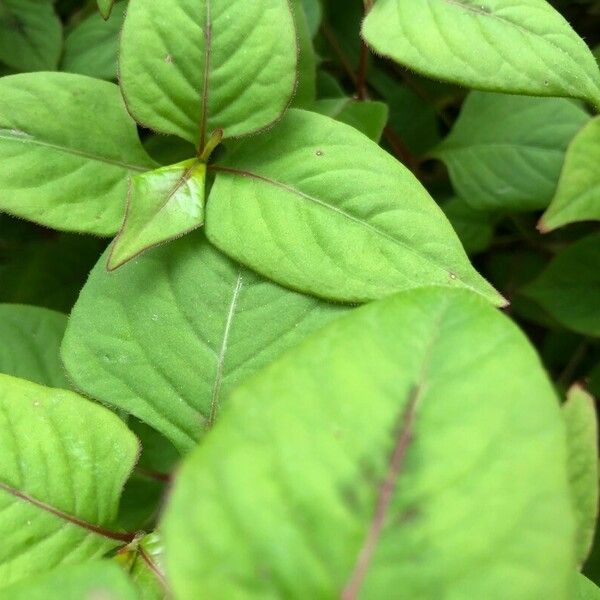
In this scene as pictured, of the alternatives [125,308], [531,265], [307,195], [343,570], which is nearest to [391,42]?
[307,195]

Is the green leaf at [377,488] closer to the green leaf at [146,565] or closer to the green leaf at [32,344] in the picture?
the green leaf at [146,565]

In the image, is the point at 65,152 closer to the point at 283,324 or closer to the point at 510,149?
the point at 283,324

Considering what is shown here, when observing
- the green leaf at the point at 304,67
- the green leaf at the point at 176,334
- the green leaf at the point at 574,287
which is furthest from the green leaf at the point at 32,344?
the green leaf at the point at 574,287

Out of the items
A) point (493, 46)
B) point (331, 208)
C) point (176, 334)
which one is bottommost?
point (176, 334)

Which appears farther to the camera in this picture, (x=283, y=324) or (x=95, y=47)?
(x=95, y=47)

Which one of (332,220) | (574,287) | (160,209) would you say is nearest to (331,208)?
(332,220)

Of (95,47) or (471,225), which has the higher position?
(95,47)

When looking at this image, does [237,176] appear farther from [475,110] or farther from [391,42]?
[475,110]
